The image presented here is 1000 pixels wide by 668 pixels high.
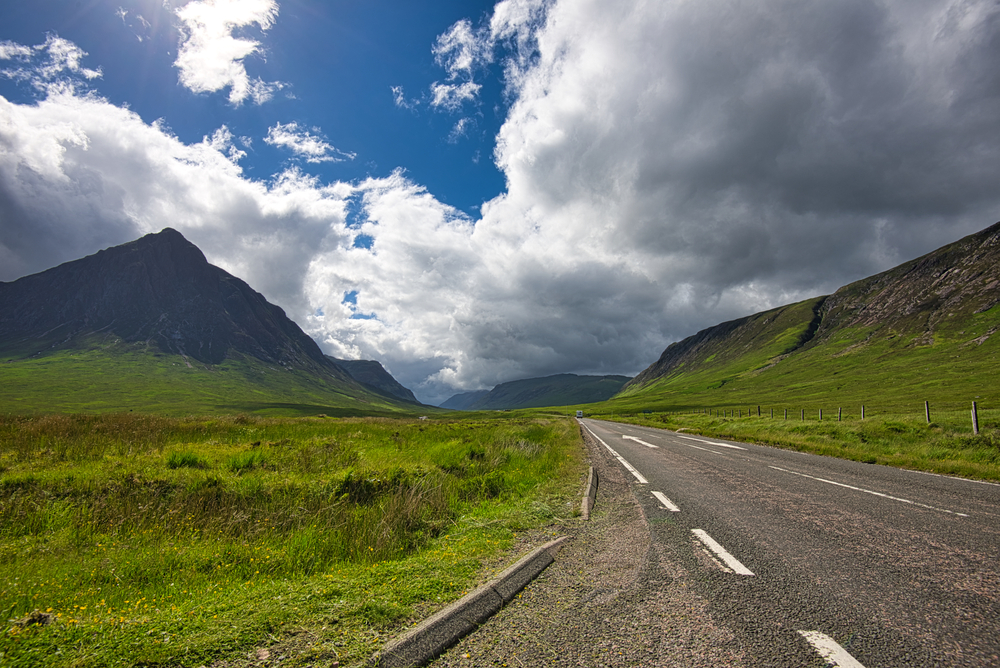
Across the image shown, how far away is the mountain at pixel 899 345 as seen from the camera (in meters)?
94.4

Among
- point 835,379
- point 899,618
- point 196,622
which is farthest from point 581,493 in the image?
point 835,379

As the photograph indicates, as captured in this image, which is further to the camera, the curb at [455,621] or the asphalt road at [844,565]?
the asphalt road at [844,565]

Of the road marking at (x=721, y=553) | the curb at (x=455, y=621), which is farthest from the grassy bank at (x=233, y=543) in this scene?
the road marking at (x=721, y=553)

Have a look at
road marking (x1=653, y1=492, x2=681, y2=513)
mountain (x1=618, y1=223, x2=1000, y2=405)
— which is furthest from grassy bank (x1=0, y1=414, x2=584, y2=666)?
mountain (x1=618, y1=223, x2=1000, y2=405)

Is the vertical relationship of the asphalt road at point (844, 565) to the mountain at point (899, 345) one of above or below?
below

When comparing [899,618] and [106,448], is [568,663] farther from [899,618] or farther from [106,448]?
[106,448]

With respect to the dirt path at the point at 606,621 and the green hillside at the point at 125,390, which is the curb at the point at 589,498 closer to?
the dirt path at the point at 606,621

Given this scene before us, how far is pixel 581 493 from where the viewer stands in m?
10.2

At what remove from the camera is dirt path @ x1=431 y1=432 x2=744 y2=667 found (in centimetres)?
340

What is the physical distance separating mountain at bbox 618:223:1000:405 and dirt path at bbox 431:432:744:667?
9372 cm

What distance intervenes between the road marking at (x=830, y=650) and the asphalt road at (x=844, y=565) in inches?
0.5

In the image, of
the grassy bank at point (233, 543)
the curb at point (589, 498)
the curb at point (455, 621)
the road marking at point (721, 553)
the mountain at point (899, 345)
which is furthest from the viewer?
the mountain at point (899, 345)

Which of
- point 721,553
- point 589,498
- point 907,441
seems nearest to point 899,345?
point 907,441

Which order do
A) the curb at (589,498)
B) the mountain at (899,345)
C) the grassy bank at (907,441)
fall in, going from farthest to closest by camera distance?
the mountain at (899,345) < the grassy bank at (907,441) < the curb at (589,498)
